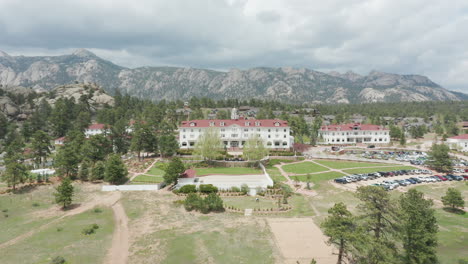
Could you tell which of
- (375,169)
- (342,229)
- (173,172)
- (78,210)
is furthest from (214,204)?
(375,169)

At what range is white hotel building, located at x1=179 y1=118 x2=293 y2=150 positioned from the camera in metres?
90.9

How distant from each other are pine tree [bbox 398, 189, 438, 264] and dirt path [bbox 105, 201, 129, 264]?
31.7 meters

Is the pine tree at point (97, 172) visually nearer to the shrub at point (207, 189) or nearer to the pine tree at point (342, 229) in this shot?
the shrub at point (207, 189)

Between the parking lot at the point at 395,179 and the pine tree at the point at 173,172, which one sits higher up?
the pine tree at the point at 173,172

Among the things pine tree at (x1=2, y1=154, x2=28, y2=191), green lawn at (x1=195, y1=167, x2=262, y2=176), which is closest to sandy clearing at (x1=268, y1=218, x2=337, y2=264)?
green lawn at (x1=195, y1=167, x2=262, y2=176)

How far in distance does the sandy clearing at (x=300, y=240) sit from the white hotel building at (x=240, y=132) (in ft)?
178

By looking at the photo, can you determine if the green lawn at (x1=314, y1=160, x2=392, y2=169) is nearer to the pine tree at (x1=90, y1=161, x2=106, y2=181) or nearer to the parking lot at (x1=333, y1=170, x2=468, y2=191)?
the parking lot at (x1=333, y1=170, x2=468, y2=191)

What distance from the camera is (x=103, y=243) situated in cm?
3148

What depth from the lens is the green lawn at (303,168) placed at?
66.9m

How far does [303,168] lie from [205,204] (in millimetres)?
38236

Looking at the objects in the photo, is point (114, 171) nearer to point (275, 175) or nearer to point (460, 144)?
point (275, 175)

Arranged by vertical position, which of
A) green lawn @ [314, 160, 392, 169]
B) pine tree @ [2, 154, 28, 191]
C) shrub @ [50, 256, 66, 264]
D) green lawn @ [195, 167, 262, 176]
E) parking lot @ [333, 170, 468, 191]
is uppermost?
pine tree @ [2, 154, 28, 191]

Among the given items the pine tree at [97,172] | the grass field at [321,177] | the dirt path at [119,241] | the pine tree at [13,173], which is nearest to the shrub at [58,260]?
the dirt path at [119,241]

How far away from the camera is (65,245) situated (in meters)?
30.5
